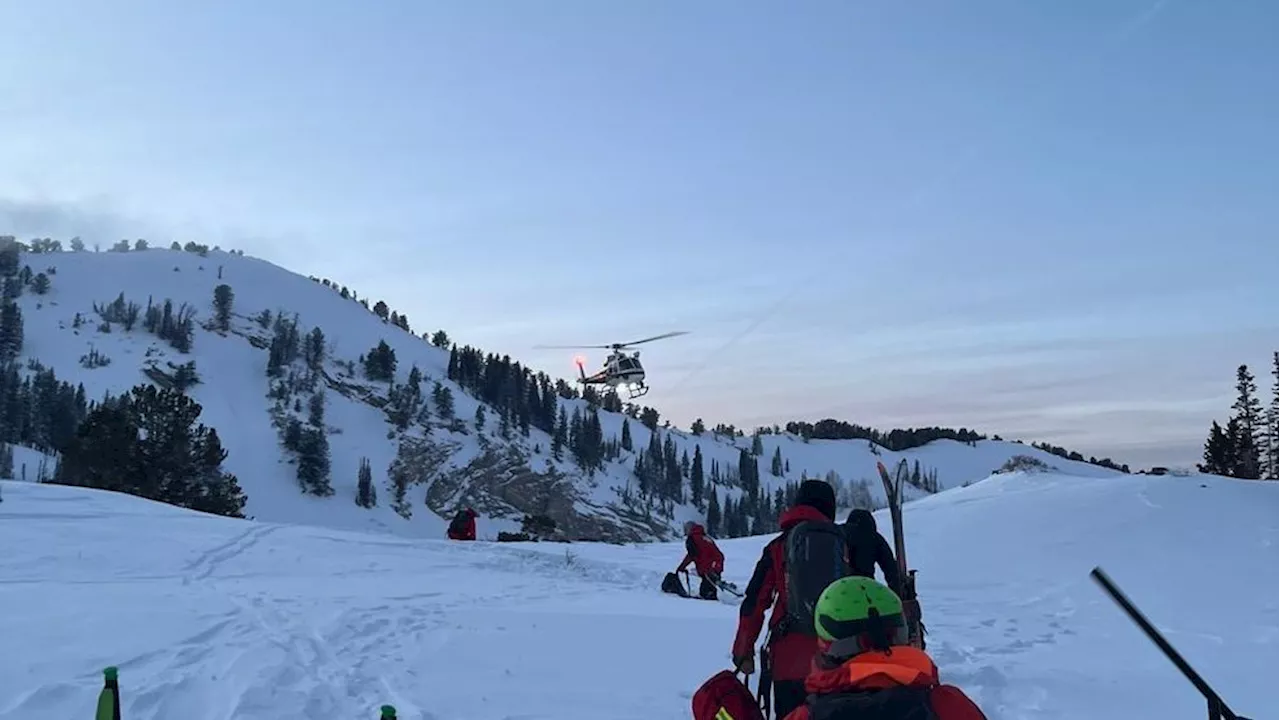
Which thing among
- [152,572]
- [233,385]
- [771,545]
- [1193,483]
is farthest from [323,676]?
[233,385]

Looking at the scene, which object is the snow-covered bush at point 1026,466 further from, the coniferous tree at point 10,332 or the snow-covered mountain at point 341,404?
the coniferous tree at point 10,332

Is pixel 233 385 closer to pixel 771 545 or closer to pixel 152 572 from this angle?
pixel 152 572

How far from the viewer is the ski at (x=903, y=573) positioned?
7449 millimetres

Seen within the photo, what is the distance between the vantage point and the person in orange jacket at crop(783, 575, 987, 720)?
115 inches

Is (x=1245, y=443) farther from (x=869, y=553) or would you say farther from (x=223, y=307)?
(x=223, y=307)

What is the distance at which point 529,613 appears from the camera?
1238cm

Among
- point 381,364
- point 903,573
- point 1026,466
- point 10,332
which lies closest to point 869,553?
point 903,573

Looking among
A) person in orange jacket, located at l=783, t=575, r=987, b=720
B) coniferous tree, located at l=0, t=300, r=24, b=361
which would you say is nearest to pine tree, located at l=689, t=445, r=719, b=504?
coniferous tree, located at l=0, t=300, r=24, b=361

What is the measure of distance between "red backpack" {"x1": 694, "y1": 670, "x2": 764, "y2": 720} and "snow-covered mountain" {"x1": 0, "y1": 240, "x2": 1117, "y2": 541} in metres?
103

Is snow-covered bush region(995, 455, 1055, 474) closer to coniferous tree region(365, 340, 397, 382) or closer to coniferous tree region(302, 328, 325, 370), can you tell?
coniferous tree region(365, 340, 397, 382)

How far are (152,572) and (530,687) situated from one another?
9844mm

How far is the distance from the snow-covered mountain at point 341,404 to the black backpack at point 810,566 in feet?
336

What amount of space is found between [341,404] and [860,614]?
14536cm

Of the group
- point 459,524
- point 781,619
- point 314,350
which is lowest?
point 459,524
